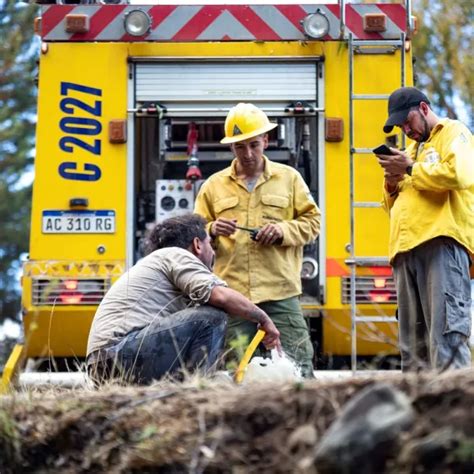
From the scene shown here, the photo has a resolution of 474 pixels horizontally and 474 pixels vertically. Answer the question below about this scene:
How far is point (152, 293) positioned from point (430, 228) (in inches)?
50.7

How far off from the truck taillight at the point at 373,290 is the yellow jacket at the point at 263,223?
88 cm

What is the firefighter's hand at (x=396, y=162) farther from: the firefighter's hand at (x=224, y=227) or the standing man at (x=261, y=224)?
the firefighter's hand at (x=224, y=227)

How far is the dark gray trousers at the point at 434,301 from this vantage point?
569 centimetres

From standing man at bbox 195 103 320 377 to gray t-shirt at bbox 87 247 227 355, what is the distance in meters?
0.80

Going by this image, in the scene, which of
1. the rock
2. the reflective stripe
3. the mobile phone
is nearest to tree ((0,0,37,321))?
the reflective stripe

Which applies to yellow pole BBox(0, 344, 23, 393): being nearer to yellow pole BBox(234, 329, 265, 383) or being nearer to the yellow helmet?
the yellow helmet

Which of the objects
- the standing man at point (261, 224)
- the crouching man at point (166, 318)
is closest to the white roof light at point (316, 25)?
the standing man at point (261, 224)

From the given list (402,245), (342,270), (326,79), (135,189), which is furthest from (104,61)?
(402,245)

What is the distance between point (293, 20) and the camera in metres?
7.99

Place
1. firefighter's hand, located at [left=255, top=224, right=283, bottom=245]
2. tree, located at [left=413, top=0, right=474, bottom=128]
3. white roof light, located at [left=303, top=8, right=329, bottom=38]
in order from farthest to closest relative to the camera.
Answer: tree, located at [left=413, top=0, right=474, bottom=128]
white roof light, located at [left=303, top=8, right=329, bottom=38]
firefighter's hand, located at [left=255, top=224, right=283, bottom=245]

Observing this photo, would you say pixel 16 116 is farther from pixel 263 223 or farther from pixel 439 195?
pixel 439 195

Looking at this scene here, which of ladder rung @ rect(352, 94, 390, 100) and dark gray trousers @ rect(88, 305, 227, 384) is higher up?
ladder rung @ rect(352, 94, 390, 100)

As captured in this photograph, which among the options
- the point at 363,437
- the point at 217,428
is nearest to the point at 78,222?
the point at 217,428

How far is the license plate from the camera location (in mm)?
7707
